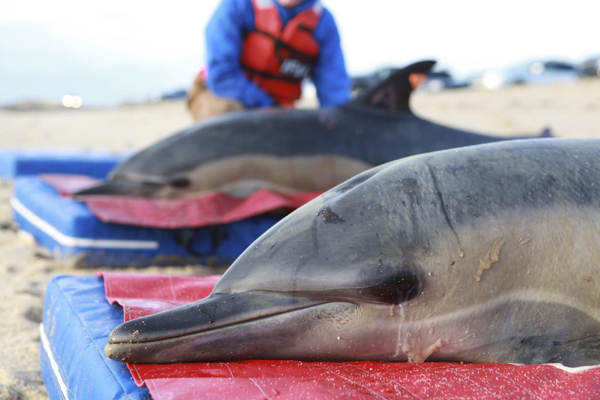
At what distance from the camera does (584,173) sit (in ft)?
6.77

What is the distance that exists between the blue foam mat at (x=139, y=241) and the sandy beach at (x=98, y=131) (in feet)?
0.29

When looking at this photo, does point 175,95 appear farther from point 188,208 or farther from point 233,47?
point 188,208

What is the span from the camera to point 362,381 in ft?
5.62

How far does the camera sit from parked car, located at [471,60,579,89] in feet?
85.2

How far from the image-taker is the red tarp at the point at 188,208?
4.29m

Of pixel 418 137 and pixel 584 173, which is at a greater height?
pixel 584 173

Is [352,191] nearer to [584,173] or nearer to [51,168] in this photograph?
[584,173]

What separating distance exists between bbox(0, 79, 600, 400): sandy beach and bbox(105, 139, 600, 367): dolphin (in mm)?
986

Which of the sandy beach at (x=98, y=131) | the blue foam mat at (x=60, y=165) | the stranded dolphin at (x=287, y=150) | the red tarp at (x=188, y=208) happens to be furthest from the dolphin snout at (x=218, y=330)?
the blue foam mat at (x=60, y=165)

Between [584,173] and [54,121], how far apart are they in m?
19.6

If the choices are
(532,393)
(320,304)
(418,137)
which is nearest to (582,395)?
(532,393)

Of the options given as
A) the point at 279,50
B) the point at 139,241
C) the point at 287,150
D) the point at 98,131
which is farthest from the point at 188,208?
the point at 98,131

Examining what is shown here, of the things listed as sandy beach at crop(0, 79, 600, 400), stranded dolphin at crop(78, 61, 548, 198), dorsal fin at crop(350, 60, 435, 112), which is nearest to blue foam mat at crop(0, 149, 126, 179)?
sandy beach at crop(0, 79, 600, 400)

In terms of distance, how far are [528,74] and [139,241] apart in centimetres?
2558
